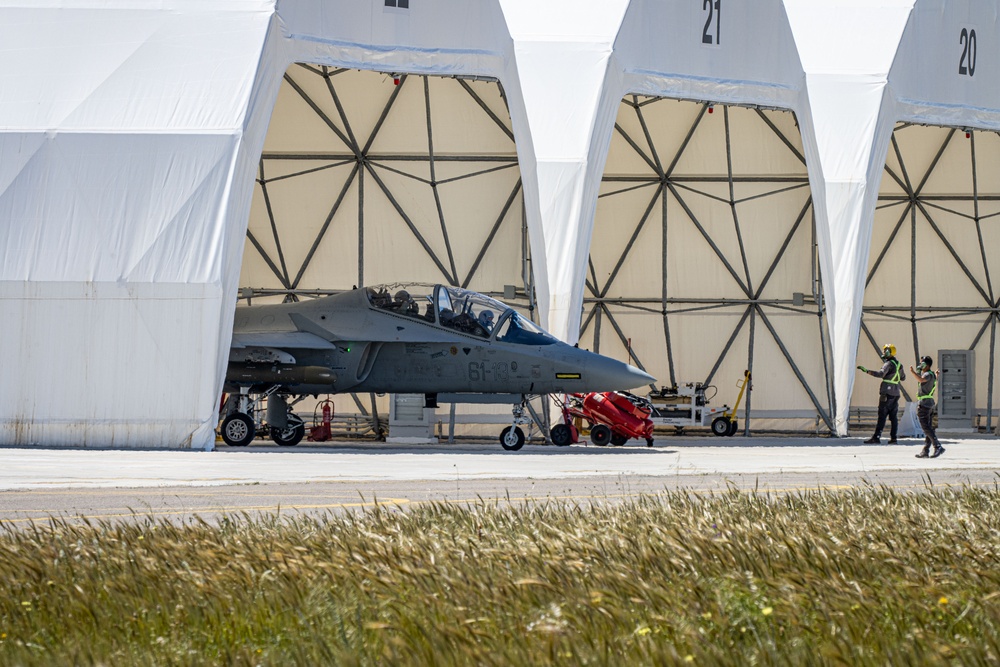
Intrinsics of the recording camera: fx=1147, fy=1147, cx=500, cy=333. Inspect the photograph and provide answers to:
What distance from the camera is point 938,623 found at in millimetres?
4508

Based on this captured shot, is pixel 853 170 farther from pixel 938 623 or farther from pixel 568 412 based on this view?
pixel 938 623

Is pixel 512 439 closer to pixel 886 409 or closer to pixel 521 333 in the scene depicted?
pixel 521 333

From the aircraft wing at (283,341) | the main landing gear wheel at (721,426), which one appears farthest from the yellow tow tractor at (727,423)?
the aircraft wing at (283,341)

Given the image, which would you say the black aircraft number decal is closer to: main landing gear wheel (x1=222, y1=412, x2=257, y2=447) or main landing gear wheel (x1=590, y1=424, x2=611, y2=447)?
main landing gear wheel (x1=590, y1=424, x2=611, y2=447)

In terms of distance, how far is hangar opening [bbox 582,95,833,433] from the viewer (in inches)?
1265

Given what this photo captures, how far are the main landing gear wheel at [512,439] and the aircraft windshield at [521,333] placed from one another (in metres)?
1.62

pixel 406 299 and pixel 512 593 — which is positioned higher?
pixel 406 299

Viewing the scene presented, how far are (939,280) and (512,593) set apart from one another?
3315 centimetres

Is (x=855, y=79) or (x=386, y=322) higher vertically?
(x=855, y=79)

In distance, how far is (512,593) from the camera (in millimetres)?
4969

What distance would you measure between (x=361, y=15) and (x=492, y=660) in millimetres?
19175

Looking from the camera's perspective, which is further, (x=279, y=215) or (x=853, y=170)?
(x=279, y=215)

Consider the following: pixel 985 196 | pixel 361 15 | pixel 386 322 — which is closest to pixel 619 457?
pixel 386 322

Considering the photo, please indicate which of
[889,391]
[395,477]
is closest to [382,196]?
[889,391]
